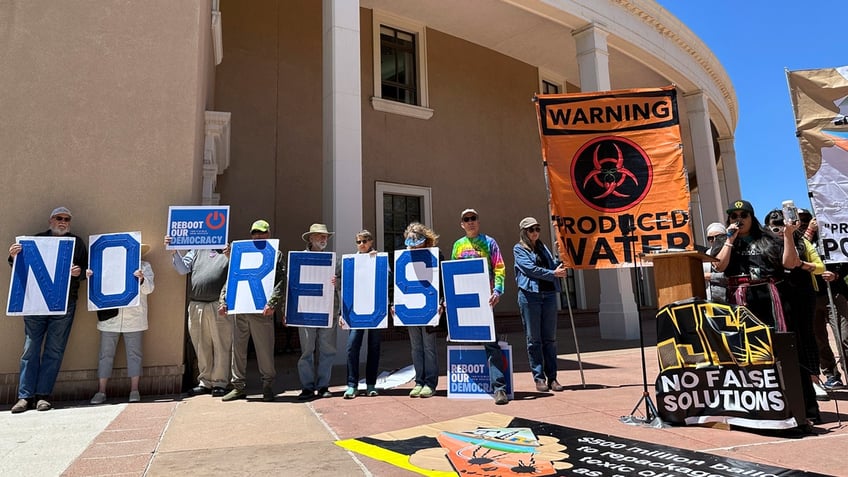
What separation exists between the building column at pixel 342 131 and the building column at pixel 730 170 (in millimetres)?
16216

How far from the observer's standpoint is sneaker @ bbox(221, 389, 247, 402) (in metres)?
5.32

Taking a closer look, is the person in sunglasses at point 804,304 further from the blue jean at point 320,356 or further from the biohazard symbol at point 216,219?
the biohazard symbol at point 216,219

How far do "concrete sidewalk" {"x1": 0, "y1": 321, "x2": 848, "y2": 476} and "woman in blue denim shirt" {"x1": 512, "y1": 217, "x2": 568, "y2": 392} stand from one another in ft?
0.94

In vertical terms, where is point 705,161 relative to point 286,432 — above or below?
above

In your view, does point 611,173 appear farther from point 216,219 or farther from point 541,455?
point 216,219

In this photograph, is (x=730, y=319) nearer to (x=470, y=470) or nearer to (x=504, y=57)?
(x=470, y=470)

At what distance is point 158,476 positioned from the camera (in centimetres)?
290

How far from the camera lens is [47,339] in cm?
525

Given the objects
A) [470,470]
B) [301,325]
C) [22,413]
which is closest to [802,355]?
[470,470]

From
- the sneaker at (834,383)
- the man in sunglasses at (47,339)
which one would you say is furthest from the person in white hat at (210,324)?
the sneaker at (834,383)

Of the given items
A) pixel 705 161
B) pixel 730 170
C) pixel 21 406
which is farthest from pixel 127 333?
pixel 730 170

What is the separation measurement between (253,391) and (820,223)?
5964mm

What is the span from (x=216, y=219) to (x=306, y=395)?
7.15 ft

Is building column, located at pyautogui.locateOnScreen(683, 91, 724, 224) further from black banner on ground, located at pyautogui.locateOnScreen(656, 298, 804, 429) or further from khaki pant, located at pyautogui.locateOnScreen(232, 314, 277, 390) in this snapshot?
khaki pant, located at pyautogui.locateOnScreen(232, 314, 277, 390)
